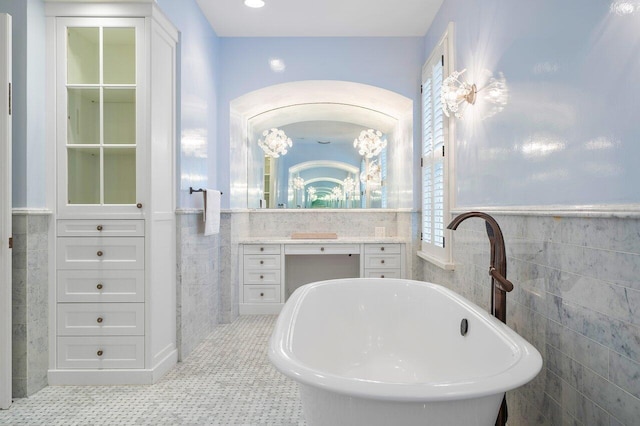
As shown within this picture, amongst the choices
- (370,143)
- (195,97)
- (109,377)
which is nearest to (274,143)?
(370,143)

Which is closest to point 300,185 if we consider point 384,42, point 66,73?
point 384,42

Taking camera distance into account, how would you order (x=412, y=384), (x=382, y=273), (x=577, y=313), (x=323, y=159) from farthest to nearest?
(x=323, y=159)
(x=382, y=273)
(x=577, y=313)
(x=412, y=384)

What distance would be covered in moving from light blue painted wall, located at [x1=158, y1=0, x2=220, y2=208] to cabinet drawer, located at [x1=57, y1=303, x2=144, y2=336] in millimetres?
757

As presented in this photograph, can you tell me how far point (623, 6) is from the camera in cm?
115

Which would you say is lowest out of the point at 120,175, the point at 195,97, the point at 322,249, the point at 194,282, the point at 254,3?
the point at 194,282

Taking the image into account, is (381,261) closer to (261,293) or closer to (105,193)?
(261,293)

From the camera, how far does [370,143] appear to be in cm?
455

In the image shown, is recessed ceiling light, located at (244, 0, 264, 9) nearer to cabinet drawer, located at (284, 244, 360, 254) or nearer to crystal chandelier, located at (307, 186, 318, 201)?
crystal chandelier, located at (307, 186, 318, 201)

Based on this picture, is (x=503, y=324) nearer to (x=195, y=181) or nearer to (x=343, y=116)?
(x=195, y=181)

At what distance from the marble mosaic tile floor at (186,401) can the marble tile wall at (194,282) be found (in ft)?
0.83

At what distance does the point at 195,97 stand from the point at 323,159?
1800mm

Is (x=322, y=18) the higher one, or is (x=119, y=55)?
(x=322, y=18)

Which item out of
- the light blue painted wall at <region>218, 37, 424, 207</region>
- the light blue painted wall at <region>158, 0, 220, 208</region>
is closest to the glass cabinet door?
the light blue painted wall at <region>158, 0, 220, 208</region>

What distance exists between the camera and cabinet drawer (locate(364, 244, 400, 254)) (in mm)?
3887
